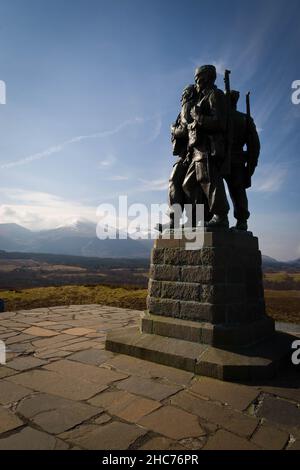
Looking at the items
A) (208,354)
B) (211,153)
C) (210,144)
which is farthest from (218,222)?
(208,354)

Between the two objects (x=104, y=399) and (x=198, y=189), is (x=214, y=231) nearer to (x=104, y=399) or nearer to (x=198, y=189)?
(x=198, y=189)

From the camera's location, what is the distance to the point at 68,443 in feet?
7.54

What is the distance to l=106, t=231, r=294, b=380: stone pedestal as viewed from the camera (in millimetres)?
3740

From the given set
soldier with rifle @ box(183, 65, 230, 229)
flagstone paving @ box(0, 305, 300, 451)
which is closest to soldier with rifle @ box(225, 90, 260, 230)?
soldier with rifle @ box(183, 65, 230, 229)

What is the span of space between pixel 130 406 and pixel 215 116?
378 cm

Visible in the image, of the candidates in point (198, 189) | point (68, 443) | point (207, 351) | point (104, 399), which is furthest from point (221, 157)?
point (68, 443)

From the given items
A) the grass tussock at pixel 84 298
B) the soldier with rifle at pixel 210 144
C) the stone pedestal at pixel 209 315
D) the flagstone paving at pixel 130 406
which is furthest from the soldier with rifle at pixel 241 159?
the grass tussock at pixel 84 298

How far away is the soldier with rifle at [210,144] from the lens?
452 centimetres

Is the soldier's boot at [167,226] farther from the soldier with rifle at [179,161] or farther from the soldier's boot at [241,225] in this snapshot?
the soldier's boot at [241,225]

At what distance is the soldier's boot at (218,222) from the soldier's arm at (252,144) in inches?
48.7

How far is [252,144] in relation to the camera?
16.5 feet

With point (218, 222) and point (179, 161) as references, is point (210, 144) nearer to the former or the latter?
point (179, 161)
